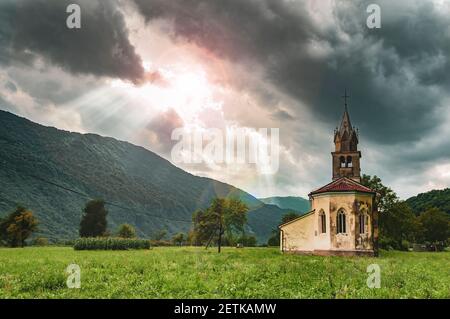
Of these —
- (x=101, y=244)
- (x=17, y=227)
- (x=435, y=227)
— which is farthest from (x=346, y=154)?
(x=17, y=227)

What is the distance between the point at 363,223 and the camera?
40281 mm

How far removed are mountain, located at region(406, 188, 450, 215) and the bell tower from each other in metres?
84.8

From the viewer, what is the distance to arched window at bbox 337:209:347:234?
40438 mm

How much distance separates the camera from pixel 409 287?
14.7 metres

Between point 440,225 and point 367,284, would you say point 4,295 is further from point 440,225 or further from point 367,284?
point 440,225

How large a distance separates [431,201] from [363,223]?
376ft

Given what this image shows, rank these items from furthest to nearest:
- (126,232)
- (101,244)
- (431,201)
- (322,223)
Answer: (431,201) < (126,232) < (101,244) < (322,223)

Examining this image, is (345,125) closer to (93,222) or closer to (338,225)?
(338,225)

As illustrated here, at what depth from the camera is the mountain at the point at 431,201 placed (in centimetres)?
13068

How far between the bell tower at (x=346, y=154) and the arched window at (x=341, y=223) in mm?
14329

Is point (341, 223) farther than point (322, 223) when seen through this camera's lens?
No
